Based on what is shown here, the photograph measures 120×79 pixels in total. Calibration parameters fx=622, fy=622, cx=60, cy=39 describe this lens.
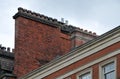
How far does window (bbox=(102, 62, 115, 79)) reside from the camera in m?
38.2

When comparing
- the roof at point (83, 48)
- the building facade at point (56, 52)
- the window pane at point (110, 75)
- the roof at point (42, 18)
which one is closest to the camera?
the roof at point (83, 48)

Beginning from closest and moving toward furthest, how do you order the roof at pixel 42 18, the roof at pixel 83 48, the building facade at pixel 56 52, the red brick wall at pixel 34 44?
the roof at pixel 83 48, the building facade at pixel 56 52, the red brick wall at pixel 34 44, the roof at pixel 42 18

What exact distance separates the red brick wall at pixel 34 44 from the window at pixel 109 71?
39.9 feet

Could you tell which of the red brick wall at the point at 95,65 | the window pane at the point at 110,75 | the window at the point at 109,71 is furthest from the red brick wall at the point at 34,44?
the window pane at the point at 110,75

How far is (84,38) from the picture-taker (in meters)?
50.0

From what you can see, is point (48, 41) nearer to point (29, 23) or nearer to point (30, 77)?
point (29, 23)

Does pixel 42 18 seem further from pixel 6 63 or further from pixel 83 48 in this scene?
pixel 83 48

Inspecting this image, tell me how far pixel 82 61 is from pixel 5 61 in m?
15.8

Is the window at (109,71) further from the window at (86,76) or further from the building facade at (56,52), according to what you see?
the window at (86,76)

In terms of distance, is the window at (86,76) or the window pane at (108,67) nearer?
the window pane at (108,67)

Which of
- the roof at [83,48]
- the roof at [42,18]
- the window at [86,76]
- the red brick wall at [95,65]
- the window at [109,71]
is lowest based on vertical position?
the window at [109,71]

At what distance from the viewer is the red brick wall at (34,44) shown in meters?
50.2

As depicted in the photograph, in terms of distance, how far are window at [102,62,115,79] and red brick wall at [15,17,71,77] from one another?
12.2 metres

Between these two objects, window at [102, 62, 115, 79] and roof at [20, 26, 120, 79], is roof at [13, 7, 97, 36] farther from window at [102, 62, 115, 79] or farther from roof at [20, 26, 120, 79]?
window at [102, 62, 115, 79]
